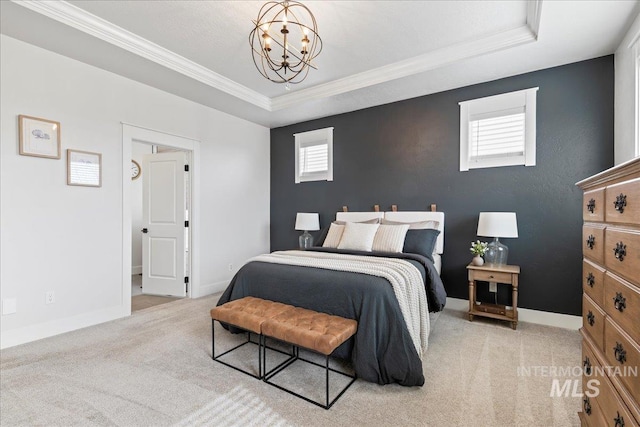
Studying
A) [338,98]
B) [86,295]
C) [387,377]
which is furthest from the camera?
[338,98]

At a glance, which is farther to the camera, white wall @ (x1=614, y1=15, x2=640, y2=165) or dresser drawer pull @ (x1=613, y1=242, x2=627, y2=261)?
white wall @ (x1=614, y1=15, x2=640, y2=165)

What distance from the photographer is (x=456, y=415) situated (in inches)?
69.1

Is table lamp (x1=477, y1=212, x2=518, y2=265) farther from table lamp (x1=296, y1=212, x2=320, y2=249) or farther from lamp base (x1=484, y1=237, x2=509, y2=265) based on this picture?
table lamp (x1=296, y1=212, x2=320, y2=249)

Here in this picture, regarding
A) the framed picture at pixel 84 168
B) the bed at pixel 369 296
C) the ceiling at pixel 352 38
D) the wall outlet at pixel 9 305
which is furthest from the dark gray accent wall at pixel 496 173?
the wall outlet at pixel 9 305

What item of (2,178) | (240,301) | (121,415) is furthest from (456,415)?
(2,178)

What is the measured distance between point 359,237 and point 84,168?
3.10m

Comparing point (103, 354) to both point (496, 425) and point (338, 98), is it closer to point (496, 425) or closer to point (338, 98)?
point (496, 425)

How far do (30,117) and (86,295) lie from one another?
1835 mm

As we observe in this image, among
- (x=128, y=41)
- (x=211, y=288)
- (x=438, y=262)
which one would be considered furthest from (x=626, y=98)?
(x=211, y=288)

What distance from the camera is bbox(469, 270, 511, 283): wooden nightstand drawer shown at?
3.10m

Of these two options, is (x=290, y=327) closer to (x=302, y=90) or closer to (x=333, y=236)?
(x=333, y=236)

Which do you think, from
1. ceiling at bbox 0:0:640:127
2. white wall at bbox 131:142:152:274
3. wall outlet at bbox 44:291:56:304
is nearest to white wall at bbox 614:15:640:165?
ceiling at bbox 0:0:640:127

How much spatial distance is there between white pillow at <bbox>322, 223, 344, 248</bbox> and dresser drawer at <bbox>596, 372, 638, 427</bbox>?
8.94 ft

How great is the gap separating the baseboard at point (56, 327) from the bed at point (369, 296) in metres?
1.51
